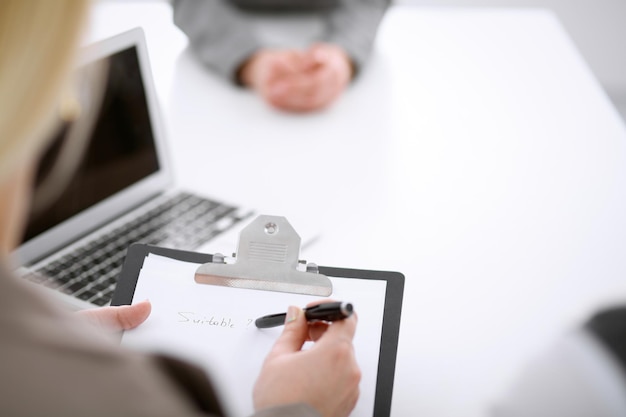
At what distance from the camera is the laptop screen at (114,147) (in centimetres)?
102

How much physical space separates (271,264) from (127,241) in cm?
33

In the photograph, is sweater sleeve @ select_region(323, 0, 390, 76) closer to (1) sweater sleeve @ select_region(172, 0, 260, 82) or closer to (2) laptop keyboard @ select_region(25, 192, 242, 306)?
(1) sweater sleeve @ select_region(172, 0, 260, 82)

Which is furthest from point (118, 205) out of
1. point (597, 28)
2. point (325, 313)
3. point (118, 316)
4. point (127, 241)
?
point (597, 28)

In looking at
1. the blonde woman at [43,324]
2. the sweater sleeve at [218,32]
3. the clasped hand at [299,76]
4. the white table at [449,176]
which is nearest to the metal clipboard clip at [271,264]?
the white table at [449,176]

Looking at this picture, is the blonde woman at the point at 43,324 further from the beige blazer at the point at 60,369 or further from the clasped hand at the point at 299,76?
the clasped hand at the point at 299,76

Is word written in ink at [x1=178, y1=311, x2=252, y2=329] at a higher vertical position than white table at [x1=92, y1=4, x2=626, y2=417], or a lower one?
lower

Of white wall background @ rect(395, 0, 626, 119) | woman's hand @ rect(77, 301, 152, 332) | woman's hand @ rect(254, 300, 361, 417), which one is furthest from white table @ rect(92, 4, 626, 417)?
white wall background @ rect(395, 0, 626, 119)

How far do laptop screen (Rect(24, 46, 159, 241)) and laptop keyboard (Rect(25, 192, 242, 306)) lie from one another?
0.17 feet

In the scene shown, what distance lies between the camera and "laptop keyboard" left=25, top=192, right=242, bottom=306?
93 centimetres

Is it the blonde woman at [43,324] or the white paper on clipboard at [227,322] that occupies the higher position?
the blonde woman at [43,324]

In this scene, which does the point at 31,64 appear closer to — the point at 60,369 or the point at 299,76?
the point at 60,369

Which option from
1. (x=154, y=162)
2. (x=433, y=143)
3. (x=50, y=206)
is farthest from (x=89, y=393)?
(x=433, y=143)

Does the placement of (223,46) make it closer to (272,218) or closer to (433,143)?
(433,143)

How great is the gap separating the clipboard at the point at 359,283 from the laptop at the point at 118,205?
0.14 m
